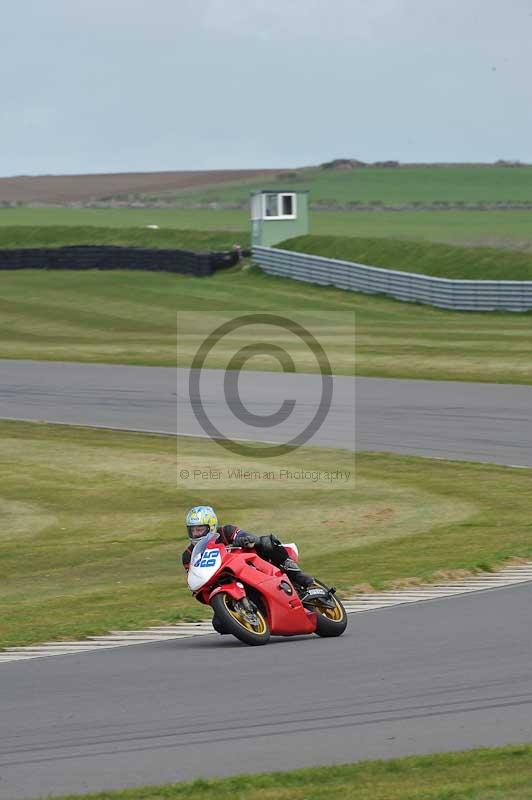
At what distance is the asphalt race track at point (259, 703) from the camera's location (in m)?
7.75

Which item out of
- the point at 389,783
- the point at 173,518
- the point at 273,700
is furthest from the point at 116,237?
the point at 389,783

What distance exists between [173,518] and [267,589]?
814 centimetres

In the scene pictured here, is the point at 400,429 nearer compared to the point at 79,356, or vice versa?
the point at 400,429

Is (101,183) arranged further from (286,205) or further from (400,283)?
(400,283)

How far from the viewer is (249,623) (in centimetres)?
1095

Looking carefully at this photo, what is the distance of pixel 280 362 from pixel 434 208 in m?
59.5

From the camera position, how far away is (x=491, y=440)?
80.3ft

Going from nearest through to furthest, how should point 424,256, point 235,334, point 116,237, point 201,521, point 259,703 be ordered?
point 259,703
point 201,521
point 235,334
point 424,256
point 116,237

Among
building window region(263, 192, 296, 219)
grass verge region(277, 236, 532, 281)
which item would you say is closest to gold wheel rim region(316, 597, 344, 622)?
grass verge region(277, 236, 532, 281)

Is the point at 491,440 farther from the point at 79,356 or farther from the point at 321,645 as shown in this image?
the point at 79,356

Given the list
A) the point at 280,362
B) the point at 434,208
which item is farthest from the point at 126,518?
the point at 434,208

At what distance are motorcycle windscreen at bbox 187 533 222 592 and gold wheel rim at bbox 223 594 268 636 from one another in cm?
22

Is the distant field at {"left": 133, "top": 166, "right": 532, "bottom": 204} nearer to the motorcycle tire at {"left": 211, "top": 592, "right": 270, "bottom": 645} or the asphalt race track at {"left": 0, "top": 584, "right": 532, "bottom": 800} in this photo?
the motorcycle tire at {"left": 211, "top": 592, "right": 270, "bottom": 645}

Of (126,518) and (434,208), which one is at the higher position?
(434,208)
